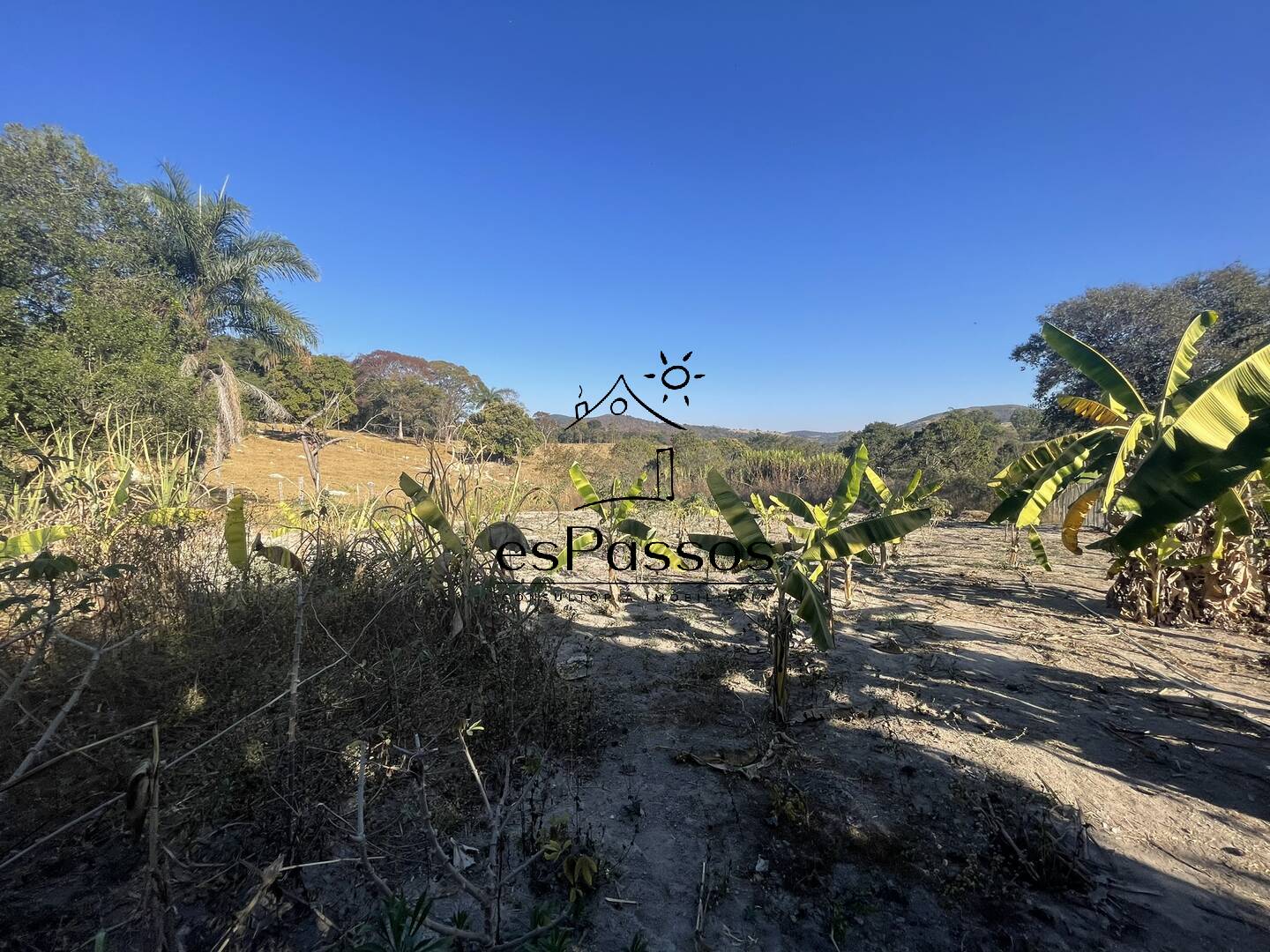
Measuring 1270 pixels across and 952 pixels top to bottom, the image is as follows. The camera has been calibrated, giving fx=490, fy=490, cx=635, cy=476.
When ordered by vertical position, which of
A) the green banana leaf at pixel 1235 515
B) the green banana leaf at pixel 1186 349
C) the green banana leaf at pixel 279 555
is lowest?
the green banana leaf at pixel 279 555

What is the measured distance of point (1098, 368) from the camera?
4031mm

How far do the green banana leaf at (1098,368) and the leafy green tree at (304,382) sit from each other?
70.7 feet

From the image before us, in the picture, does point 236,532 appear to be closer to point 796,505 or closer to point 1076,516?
point 796,505

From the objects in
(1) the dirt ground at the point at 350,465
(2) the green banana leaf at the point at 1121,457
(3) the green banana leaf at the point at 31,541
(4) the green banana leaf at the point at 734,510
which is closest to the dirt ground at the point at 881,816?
(4) the green banana leaf at the point at 734,510

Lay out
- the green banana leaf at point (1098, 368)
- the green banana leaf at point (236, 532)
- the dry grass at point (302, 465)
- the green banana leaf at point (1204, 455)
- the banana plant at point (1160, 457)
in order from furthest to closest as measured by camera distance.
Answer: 1. the dry grass at point (302, 465)
2. the green banana leaf at point (1098, 368)
3. the green banana leaf at point (236, 532)
4. the banana plant at point (1160, 457)
5. the green banana leaf at point (1204, 455)

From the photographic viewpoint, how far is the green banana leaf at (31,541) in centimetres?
275

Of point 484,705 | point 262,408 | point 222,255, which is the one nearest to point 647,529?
point 484,705

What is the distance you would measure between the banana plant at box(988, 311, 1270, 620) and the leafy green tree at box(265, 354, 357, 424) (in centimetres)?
2169

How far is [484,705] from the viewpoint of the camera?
120 inches

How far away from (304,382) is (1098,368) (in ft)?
87.5

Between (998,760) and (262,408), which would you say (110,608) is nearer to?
(998,760)

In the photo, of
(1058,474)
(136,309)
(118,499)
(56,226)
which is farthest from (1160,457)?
(56,226)

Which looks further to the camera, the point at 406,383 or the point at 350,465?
the point at 406,383

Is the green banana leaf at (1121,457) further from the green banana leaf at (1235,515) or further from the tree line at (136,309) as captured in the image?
the tree line at (136,309)
